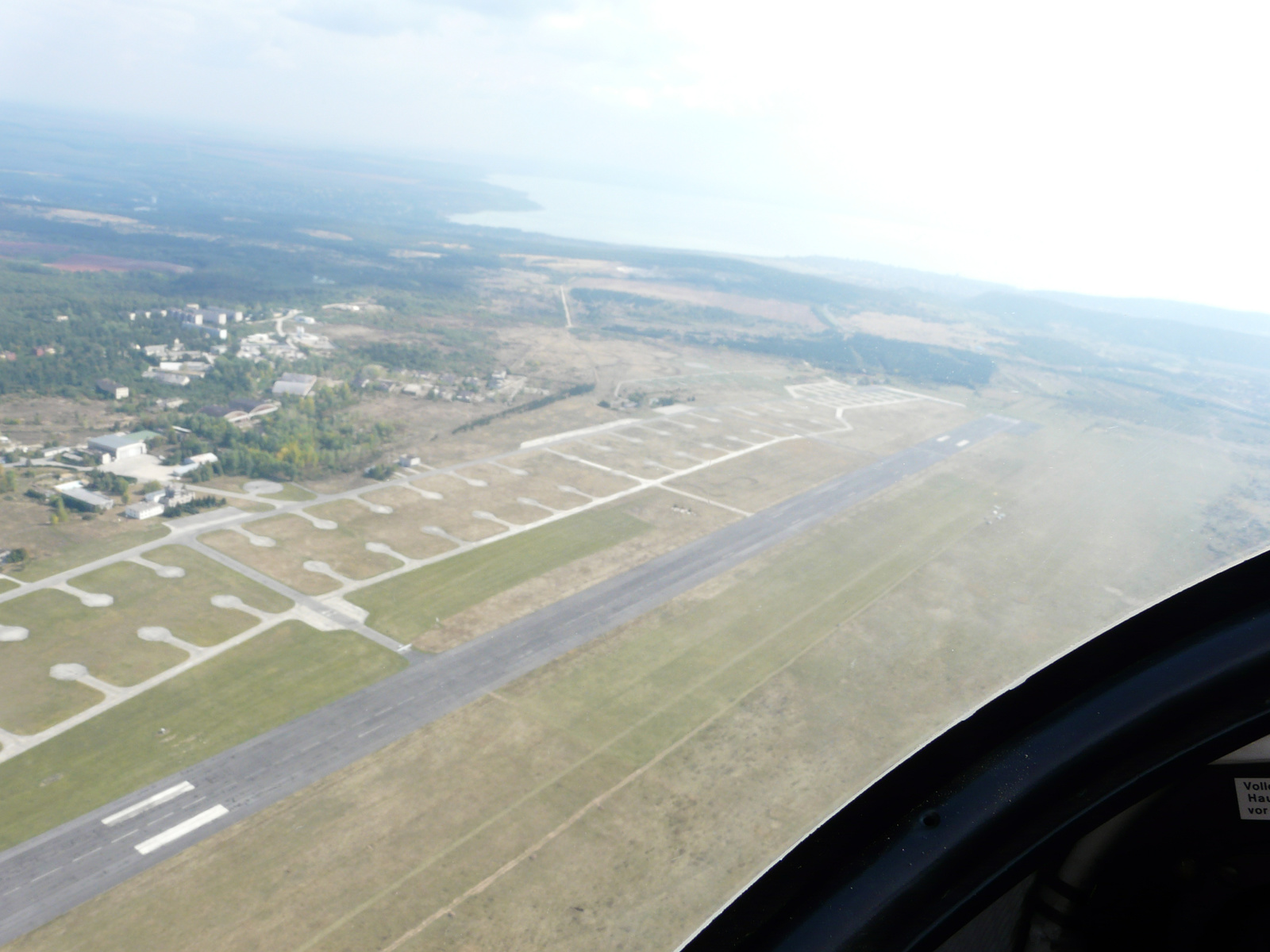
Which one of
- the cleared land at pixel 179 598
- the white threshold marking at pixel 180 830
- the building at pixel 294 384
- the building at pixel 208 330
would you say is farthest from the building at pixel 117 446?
the white threshold marking at pixel 180 830

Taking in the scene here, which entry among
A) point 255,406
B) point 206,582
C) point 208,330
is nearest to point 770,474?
point 206,582

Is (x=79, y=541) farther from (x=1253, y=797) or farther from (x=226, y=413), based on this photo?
(x=1253, y=797)

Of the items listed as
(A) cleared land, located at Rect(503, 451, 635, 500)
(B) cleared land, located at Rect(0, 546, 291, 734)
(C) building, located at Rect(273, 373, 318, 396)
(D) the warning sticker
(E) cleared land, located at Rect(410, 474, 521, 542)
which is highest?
(D) the warning sticker

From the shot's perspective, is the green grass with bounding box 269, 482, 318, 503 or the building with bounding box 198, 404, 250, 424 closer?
the green grass with bounding box 269, 482, 318, 503

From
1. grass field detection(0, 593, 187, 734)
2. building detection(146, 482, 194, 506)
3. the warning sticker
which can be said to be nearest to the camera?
the warning sticker

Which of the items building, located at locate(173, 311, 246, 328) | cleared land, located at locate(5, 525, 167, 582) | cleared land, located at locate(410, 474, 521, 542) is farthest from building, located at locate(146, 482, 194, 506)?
building, located at locate(173, 311, 246, 328)

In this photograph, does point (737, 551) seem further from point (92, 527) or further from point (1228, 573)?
point (1228, 573)

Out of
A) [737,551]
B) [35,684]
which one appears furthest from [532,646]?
[35,684]

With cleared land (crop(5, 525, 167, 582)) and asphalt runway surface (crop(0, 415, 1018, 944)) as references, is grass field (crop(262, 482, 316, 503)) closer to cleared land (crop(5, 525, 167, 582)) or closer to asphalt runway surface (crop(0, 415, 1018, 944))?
cleared land (crop(5, 525, 167, 582))
